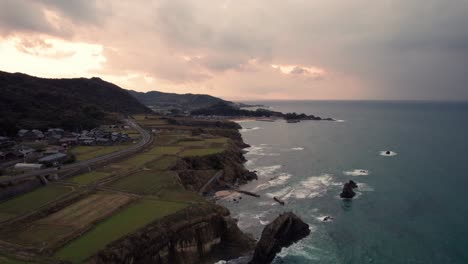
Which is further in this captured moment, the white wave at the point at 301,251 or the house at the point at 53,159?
the house at the point at 53,159

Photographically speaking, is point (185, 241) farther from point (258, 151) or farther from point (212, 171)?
point (258, 151)

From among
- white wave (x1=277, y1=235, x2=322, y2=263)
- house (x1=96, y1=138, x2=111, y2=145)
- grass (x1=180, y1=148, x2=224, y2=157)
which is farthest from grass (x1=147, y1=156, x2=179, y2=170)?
white wave (x1=277, y1=235, x2=322, y2=263)

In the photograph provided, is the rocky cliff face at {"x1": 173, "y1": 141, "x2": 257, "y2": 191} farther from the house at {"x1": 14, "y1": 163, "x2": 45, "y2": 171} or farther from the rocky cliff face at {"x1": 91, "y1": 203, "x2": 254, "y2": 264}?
the house at {"x1": 14, "y1": 163, "x2": 45, "y2": 171}

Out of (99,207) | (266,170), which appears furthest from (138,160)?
(266,170)

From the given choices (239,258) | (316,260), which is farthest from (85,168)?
(316,260)

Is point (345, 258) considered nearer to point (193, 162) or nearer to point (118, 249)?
point (118, 249)

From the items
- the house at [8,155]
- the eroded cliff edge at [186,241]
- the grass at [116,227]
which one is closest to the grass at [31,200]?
the grass at [116,227]

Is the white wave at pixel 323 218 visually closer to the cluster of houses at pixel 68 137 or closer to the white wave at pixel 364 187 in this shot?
the white wave at pixel 364 187
